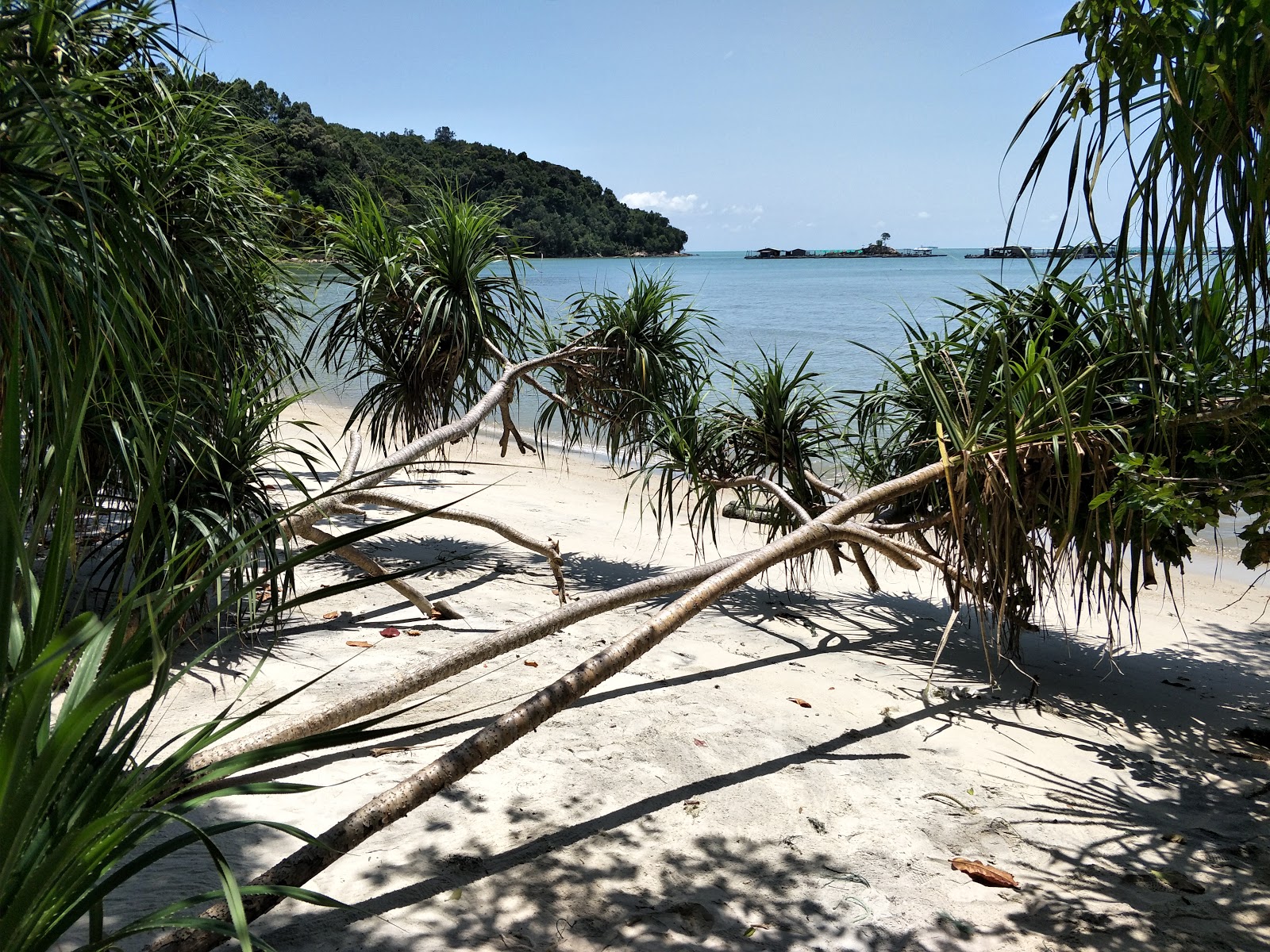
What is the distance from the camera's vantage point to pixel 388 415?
21.5ft

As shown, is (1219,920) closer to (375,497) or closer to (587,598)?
(587,598)

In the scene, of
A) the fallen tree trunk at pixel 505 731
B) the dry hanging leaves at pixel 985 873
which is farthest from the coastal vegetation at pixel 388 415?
the dry hanging leaves at pixel 985 873

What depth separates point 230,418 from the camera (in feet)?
12.9

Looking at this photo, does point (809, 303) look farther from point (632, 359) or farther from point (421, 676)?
point (421, 676)

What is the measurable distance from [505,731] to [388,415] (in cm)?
440

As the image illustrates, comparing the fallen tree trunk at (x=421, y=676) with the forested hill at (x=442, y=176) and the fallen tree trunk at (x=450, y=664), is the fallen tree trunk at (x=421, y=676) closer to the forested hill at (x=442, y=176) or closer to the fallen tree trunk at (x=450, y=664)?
the fallen tree trunk at (x=450, y=664)

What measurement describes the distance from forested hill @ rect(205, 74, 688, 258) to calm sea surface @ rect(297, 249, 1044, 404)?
86cm

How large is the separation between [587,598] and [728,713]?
3.52 feet

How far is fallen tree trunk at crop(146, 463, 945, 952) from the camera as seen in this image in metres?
1.93

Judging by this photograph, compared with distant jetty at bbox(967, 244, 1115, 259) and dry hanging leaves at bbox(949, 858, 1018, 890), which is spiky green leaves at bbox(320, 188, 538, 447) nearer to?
distant jetty at bbox(967, 244, 1115, 259)

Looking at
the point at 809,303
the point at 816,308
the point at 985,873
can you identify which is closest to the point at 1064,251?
the point at 985,873

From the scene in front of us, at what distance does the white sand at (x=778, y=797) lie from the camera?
8.19ft

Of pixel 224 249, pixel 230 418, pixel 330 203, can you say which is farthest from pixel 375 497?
pixel 330 203

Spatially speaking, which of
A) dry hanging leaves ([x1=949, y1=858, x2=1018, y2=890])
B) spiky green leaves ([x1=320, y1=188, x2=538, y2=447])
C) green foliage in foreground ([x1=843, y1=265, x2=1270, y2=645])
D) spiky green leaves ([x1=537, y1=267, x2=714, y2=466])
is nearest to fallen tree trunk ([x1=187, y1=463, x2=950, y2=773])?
green foliage in foreground ([x1=843, y1=265, x2=1270, y2=645])
